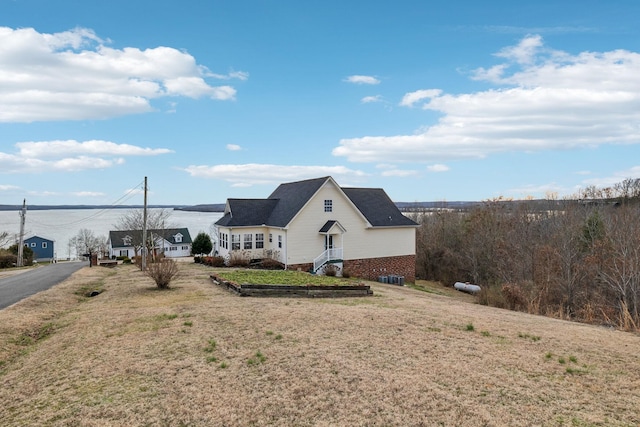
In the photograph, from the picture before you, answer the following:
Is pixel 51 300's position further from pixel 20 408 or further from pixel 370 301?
pixel 370 301

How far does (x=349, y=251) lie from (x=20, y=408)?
1047 inches

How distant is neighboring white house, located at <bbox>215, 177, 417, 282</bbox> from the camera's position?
99.8 ft

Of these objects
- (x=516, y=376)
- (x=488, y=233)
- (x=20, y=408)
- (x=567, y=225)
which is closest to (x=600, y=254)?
(x=567, y=225)

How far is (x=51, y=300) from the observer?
15.9 meters

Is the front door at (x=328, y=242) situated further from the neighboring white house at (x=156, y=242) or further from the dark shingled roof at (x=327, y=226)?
the neighboring white house at (x=156, y=242)

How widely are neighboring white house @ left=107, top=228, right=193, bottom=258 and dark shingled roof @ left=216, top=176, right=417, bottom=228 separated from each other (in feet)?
107

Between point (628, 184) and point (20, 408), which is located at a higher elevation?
point (628, 184)

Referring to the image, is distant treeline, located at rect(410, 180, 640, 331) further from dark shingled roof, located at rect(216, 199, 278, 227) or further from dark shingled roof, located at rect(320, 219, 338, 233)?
dark shingled roof, located at rect(216, 199, 278, 227)

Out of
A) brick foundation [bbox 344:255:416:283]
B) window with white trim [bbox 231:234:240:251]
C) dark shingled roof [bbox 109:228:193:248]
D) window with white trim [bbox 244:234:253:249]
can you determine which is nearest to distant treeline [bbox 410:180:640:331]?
brick foundation [bbox 344:255:416:283]

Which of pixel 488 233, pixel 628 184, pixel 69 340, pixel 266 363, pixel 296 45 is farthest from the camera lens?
pixel 628 184

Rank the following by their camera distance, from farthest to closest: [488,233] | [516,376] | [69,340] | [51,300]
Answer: [488,233] < [51,300] < [69,340] < [516,376]

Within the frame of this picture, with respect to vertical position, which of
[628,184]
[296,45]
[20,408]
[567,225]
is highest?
[296,45]

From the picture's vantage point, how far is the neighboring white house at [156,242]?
65250 mm

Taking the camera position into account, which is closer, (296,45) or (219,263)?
(296,45)
